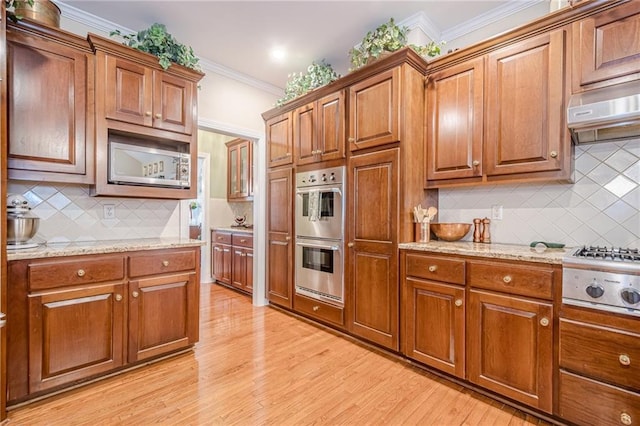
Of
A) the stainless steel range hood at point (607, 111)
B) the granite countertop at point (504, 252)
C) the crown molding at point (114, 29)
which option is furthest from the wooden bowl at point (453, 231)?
the crown molding at point (114, 29)

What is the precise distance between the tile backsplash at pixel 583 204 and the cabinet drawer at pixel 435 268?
67 cm

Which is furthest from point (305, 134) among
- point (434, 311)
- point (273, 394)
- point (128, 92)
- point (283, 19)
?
point (273, 394)

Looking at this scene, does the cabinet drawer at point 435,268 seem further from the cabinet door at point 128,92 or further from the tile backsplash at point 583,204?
the cabinet door at point 128,92

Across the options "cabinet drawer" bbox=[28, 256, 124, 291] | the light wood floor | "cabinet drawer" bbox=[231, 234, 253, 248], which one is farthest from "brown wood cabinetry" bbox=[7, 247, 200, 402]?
"cabinet drawer" bbox=[231, 234, 253, 248]

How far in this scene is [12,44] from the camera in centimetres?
190

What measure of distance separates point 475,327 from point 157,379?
2.17m

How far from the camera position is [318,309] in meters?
2.98

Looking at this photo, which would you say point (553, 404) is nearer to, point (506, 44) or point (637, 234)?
point (637, 234)

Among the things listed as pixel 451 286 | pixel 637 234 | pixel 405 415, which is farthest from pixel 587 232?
pixel 405 415

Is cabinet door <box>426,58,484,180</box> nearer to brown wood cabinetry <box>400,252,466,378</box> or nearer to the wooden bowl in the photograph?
the wooden bowl

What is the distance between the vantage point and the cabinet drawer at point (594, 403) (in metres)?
1.40

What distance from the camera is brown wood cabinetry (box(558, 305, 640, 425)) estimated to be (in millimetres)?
1397

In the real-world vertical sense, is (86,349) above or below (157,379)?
above

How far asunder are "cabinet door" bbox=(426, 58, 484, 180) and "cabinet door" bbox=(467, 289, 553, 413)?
96 centimetres
